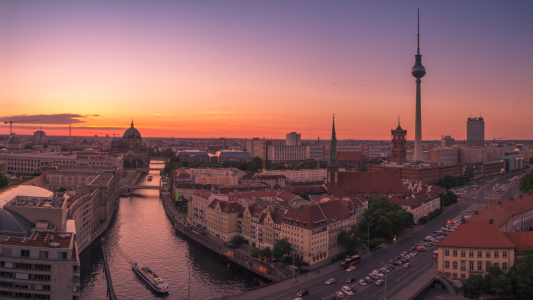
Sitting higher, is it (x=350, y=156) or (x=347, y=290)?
(x=350, y=156)

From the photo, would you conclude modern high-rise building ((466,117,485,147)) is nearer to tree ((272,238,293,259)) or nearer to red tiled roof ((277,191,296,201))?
red tiled roof ((277,191,296,201))

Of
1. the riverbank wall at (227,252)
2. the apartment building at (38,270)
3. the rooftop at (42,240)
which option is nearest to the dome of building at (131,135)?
the riverbank wall at (227,252)

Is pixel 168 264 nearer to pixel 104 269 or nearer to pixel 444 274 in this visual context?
pixel 104 269

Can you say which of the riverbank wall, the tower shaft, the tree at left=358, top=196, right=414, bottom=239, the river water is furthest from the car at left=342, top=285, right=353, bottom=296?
the tower shaft

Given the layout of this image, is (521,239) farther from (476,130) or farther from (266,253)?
(476,130)

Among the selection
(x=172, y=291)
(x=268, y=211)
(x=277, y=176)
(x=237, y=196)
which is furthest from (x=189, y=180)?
(x=172, y=291)

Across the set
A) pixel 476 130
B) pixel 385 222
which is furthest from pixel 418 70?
pixel 476 130

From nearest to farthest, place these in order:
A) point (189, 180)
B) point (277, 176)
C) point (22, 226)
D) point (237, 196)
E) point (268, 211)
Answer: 1. point (22, 226)
2. point (268, 211)
3. point (237, 196)
4. point (189, 180)
5. point (277, 176)
